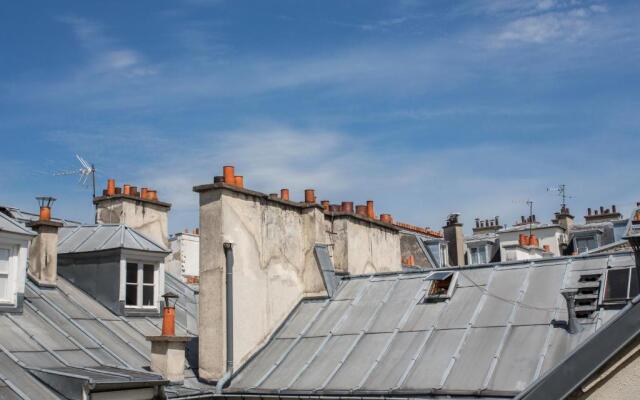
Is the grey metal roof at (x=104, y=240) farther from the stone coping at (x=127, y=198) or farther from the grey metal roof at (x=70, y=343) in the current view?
the stone coping at (x=127, y=198)

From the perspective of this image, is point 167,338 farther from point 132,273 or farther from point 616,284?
point 616,284

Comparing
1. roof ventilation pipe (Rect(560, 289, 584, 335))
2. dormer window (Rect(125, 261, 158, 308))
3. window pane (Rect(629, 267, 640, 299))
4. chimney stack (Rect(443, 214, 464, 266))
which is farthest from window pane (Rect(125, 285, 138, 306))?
chimney stack (Rect(443, 214, 464, 266))

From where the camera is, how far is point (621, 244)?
19078mm

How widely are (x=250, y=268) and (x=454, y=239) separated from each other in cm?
1508

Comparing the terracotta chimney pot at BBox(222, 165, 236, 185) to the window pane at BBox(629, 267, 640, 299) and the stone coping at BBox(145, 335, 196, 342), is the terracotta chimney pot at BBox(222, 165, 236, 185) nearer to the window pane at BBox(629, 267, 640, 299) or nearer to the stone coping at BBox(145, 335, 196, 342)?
the stone coping at BBox(145, 335, 196, 342)

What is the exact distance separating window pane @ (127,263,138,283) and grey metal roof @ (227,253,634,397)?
10.8ft

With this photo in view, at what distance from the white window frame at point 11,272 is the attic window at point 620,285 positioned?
9.07 metres

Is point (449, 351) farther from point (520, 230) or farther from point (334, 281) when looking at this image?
point (520, 230)

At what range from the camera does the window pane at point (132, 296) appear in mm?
14619

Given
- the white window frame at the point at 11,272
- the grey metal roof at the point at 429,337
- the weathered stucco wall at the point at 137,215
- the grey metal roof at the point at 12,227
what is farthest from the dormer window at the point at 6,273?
the weathered stucco wall at the point at 137,215

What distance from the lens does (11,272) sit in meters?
12.2

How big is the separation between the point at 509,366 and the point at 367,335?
111 inches

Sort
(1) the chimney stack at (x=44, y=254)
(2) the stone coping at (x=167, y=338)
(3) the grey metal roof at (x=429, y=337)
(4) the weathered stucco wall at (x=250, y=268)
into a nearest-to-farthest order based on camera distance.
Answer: (3) the grey metal roof at (x=429, y=337)
(2) the stone coping at (x=167, y=338)
(4) the weathered stucco wall at (x=250, y=268)
(1) the chimney stack at (x=44, y=254)

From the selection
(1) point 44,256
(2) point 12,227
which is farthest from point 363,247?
(2) point 12,227
